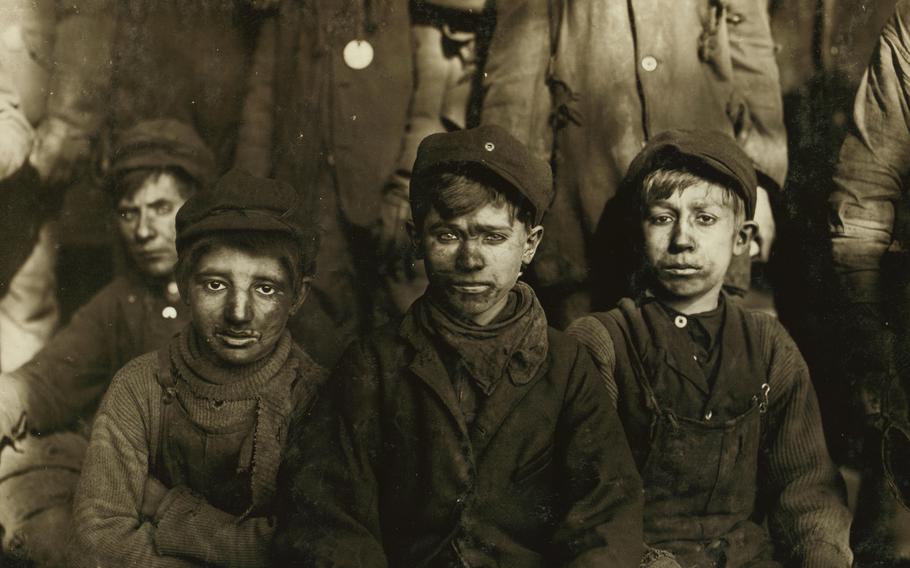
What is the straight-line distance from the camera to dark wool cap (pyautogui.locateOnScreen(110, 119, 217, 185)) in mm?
3213

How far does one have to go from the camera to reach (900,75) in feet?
10.6

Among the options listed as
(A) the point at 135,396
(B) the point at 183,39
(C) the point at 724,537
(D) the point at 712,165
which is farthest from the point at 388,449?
(B) the point at 183,39

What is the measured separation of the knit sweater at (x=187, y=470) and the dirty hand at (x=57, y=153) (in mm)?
671

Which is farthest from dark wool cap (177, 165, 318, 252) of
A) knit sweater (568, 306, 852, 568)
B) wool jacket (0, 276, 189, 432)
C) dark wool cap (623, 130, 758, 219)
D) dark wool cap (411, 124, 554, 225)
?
dark wool cap (623, 130, 758, 219)

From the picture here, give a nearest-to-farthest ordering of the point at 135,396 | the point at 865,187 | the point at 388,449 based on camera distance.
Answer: the point at 388,449, the point at 135,396, the point at 865,187

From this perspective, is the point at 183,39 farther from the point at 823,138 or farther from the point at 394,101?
the point at 823,138

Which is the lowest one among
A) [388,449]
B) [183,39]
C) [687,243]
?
[388,449]

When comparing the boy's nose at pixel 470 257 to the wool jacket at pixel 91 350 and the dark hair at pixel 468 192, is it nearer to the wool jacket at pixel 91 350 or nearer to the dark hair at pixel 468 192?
the dark hair at pixel 468 192

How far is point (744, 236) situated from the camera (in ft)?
10.2

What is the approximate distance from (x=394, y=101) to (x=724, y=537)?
1.59 meters

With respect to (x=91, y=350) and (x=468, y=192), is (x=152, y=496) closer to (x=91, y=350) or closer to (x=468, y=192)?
(x=91, y=350)

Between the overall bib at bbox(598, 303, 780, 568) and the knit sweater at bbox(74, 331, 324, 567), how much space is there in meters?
0.93

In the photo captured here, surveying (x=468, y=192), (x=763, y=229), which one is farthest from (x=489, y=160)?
(x=763, y=229)

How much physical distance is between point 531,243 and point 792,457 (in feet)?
3.18
